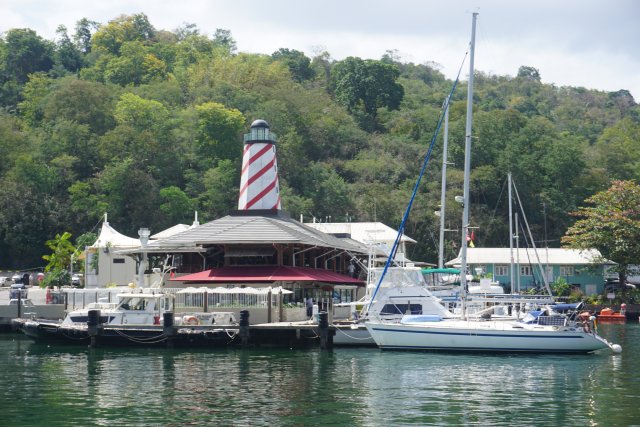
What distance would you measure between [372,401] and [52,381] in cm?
1221

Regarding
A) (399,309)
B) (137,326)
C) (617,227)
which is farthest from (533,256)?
(137,326)

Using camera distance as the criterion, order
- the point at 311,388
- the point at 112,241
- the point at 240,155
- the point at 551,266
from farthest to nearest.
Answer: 1. the point at 240,155
2. the point at 551,266
3. the point at 112,241
4. the point at 311,388

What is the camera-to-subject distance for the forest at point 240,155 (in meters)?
100

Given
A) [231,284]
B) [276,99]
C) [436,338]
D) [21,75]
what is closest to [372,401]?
[436,338]

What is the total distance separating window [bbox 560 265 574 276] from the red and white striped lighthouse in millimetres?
37175

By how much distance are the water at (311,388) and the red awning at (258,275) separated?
854cm

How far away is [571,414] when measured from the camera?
3109cm

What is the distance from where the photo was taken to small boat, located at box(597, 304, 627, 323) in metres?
74.8

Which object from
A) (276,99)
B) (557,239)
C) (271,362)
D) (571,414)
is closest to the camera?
(571,414)

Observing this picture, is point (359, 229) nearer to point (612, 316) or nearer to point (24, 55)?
point (612, 316)

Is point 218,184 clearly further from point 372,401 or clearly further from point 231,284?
point 372,401

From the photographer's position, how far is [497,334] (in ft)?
150

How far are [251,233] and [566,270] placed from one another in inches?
1667

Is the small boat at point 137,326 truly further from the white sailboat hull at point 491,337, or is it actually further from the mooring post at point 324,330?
the white sailboat hull at point 491,337
